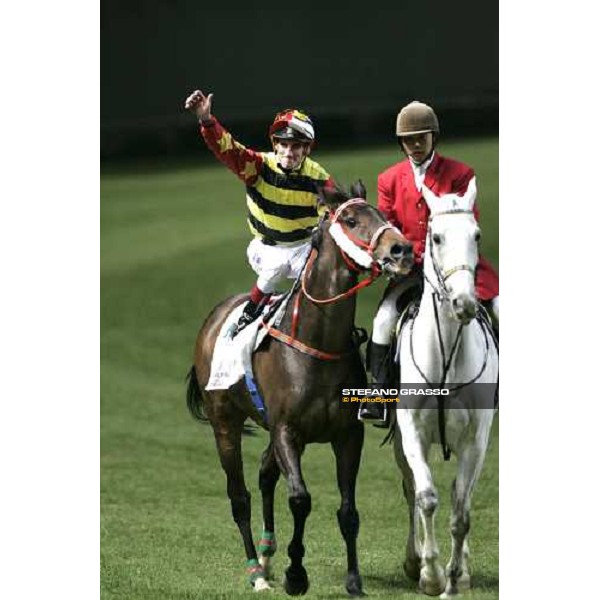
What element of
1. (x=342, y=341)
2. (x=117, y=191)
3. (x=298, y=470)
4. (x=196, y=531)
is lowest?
(x=196, y=531)

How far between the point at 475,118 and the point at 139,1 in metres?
2.07

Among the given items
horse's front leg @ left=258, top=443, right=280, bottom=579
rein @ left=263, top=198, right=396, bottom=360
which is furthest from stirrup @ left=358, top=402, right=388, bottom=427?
horse's front leg @ left=258, top=443, right=280, bottom=579

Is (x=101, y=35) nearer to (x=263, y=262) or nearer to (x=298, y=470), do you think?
(x=263, y=262)

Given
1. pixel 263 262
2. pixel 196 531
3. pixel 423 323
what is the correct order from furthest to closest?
pixel 196 531 < pixel 263 262 < pixel 423 323

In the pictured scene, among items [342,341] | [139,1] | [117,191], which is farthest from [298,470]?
[117,191]

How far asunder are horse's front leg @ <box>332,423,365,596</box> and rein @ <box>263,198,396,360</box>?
17.6 inches

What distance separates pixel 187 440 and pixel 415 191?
5.90 metres

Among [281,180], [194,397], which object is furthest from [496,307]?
[194,397]

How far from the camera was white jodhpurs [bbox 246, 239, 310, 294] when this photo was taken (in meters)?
8.62

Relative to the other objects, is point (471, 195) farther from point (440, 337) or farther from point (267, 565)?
point (267, 565)

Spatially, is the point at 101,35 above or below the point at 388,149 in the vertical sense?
above

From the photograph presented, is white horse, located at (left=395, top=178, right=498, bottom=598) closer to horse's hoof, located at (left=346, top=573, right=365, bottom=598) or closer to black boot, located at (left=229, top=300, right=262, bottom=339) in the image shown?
horse's hoof, located at (left=346, top=573, right=365, bottom=598)

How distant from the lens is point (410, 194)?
8.30m
